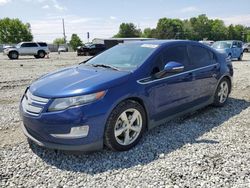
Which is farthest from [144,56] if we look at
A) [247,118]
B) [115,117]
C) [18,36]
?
[18,36]

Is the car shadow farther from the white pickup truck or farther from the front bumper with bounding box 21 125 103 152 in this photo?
the white pickup truck

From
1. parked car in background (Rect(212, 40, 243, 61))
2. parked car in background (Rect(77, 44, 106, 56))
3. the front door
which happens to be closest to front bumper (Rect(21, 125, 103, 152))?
the front door

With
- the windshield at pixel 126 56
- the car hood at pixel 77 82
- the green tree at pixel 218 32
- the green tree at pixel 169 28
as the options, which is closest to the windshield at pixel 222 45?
the windshield at pixel 126 56

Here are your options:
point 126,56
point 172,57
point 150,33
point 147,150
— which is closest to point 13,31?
point 150,33

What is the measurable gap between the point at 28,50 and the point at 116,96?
26.9 m

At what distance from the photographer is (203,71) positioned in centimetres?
529

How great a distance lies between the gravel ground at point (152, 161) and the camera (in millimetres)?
3148

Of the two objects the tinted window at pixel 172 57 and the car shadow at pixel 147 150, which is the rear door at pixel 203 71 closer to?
the tinted window at pixel 172 57

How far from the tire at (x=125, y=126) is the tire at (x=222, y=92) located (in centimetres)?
244

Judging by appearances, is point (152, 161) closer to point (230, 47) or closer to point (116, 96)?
point (116, 96)

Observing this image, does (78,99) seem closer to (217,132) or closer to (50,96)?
(50,96)

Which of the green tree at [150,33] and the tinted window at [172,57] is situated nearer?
the tinted window at [172,57]

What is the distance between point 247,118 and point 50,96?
12.7 feet

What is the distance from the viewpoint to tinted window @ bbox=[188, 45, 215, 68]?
518 cm
